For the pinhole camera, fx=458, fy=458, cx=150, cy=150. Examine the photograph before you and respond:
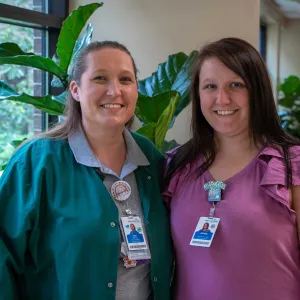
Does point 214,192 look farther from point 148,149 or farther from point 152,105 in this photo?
point 152,105

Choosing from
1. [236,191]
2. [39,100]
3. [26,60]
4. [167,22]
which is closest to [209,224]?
[236,191]

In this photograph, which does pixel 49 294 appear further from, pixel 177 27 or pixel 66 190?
pixel 177 27

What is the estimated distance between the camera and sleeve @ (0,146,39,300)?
1478 mm

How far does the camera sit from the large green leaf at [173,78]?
2455mm

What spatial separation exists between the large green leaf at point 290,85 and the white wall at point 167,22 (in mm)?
3087

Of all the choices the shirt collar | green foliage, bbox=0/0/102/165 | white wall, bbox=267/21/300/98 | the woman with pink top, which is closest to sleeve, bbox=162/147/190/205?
the woman with pink top

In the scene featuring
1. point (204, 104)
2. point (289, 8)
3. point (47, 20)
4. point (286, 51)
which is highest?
point (289, 8)

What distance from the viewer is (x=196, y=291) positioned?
159 cm

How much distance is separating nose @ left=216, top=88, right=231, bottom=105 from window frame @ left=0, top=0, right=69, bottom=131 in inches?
61.4

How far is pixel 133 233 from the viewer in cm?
160

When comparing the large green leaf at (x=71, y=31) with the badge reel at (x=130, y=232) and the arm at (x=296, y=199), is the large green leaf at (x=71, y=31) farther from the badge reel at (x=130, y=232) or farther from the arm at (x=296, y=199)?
the arm at (x=296, y=199)

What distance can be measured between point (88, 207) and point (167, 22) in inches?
75.9

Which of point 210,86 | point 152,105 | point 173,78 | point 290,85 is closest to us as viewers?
point 210,86

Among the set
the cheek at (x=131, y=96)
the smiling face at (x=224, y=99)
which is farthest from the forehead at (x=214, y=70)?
the cheek at (x=131, y=96)
